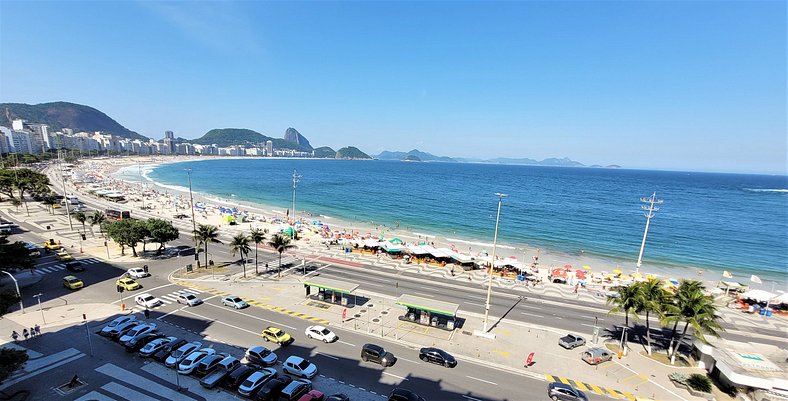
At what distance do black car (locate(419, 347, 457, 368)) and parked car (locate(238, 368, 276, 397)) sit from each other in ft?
37.5

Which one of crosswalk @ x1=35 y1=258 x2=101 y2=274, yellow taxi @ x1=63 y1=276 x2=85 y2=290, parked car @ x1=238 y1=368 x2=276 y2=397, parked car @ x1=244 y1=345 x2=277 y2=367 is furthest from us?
crosswalk @ x1=35 y1=258 x2=101 y2=274

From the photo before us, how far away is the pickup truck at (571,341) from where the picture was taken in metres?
28.5

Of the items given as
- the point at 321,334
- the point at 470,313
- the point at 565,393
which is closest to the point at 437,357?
the point at 565,393

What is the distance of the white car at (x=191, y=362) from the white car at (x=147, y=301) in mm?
13778

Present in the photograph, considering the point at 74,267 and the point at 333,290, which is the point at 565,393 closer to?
the point at 333,290

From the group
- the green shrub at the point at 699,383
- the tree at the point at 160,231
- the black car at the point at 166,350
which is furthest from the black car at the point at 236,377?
the tree at the point at 160,231

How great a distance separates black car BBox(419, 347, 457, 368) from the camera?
24.8 meters

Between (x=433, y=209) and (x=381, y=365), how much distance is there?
85.1 m

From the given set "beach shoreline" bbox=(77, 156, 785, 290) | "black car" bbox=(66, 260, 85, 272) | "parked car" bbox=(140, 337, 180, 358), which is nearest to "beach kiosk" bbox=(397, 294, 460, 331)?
"parked car" bbox=(140, 337, 180, 358)

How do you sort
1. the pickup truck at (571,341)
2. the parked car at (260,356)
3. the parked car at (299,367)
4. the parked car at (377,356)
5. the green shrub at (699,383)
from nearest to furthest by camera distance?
the parked car at (299,367)
the green shrub at (699,383)
the parked car at (260,356)
the parked car at (377,356)
the pickup truck at (571,341)

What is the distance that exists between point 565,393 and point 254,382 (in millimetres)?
20723

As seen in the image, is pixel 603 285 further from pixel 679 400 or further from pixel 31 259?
pixel 31 259

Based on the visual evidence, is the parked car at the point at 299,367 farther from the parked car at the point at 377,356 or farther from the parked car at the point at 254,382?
the parked car at the point at 377,356

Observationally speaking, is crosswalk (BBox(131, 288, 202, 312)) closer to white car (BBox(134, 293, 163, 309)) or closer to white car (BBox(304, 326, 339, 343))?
white car (BBox(134, 293, 163, 309))
